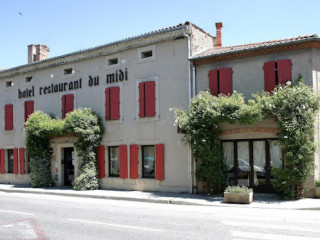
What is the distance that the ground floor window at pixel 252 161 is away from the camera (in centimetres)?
1305

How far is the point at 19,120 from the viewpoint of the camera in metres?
21.2

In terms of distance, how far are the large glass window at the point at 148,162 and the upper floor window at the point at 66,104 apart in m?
5.12

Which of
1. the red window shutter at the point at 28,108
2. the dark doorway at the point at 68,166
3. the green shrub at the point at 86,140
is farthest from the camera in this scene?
the red window shutter at the point at 28,108

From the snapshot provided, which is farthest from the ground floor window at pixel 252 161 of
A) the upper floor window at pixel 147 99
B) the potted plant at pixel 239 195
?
the upper floor window at pixel 147 99

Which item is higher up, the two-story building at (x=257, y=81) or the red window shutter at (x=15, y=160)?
the two-story building at (x=257, y=81)

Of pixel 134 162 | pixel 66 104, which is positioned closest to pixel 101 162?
pixel 134 162

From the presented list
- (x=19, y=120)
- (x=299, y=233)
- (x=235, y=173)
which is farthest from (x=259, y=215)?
(x=19, y=120)

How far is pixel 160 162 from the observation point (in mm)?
15141

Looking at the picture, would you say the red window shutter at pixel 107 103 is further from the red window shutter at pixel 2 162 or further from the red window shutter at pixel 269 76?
the red window shutter at pixel 2 162

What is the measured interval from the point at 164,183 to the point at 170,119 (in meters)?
2.83

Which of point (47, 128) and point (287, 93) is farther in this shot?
point (47, 128)

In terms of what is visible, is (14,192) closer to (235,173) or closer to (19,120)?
(19,120)

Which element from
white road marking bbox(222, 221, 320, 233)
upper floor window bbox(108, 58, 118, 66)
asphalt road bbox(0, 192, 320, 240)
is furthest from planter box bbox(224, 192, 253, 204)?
upper floor window bbox(108, 58, 118, 66)

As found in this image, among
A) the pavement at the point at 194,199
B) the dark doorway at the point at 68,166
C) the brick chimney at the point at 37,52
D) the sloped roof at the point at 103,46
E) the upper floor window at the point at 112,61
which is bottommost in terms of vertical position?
the pavement at the point at 194,199
